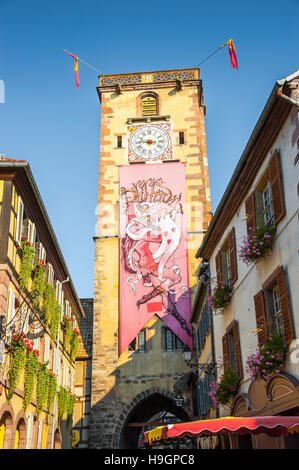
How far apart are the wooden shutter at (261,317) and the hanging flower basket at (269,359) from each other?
0.44 m

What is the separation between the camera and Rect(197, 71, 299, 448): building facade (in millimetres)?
9086

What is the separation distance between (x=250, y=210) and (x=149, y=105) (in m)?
19.0

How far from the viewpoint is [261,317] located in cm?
1055

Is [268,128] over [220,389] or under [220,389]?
over

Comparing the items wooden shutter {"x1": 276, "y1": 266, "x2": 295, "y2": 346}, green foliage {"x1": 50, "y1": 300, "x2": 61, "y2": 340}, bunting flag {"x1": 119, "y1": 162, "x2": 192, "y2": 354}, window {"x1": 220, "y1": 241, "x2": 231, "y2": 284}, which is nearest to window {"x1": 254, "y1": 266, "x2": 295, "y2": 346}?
wooden shutter {"x1": 276, "y1": 266, "x2": 295, "y2": 346}

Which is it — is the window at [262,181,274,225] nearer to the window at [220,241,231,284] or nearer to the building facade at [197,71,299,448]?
the building facade at [197,71,299,448]

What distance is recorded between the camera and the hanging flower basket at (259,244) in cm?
1009

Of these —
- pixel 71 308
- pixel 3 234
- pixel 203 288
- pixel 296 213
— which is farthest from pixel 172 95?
pixel 296 213

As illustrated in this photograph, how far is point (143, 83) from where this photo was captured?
2980 centimetres

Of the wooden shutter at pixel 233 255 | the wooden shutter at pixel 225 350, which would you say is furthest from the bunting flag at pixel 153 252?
the wooden shutter at pixel 233 255

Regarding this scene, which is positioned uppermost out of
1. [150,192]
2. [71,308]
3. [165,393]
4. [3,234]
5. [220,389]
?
[150,192]
